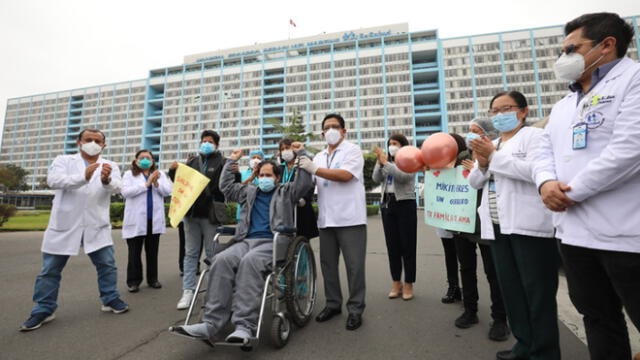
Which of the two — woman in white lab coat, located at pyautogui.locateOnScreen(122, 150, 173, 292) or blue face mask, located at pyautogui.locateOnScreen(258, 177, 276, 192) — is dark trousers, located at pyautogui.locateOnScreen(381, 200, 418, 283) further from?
woman in white lab coat, located at pyautogui.locateOnScreen(122, 150, 173, 292)

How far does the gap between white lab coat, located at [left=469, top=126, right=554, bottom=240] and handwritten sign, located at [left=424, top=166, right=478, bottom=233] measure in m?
0.89

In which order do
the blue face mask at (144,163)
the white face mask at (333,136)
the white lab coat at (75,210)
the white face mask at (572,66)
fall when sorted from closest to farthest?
1. the white face mask at (572,66)
2. the white lab coat at (75,210)
3. the white face mask at (333,136)
4. the blue face mask at (144,163)

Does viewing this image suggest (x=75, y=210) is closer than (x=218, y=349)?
No

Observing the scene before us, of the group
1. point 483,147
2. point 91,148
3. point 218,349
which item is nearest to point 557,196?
point 483,147

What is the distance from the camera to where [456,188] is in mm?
3320

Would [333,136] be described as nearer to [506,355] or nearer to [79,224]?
[506,355]

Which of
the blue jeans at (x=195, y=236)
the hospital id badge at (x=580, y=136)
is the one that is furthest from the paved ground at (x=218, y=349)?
the hospital id badge at (x=580, y=136)

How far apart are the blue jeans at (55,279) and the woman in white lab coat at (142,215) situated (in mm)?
826

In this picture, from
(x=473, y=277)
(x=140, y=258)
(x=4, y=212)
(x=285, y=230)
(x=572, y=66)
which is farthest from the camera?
(x=4, y=212)

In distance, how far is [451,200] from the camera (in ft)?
10.9

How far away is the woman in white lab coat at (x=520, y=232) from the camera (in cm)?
186

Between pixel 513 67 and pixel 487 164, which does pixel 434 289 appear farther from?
pixel 513 67

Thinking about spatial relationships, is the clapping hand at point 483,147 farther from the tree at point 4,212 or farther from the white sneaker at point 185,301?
the tree at point 4,212

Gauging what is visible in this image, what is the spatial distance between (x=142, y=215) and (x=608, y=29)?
198 inches
